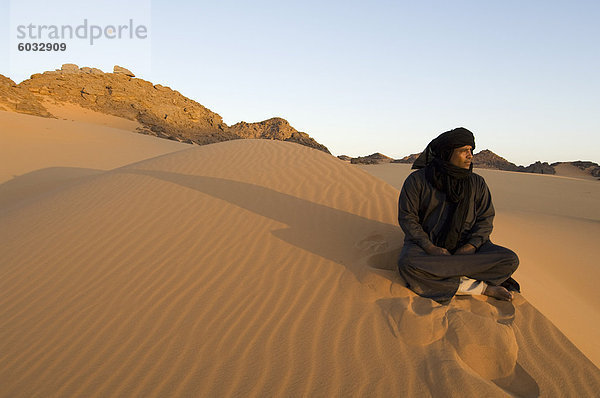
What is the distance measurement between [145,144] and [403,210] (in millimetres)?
19568

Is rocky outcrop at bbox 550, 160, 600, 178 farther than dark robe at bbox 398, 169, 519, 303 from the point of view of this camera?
Yes

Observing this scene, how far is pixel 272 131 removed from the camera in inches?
1277

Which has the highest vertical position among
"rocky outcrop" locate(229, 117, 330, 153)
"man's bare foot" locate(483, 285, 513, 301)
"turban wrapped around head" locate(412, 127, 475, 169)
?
"rocky outcrop" locate(229, 117, 330, 153)

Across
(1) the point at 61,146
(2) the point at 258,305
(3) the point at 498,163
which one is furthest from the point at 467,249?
(3) the point at 498,163

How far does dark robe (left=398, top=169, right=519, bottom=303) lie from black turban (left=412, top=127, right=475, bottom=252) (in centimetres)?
5

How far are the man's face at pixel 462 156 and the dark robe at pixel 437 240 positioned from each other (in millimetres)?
192

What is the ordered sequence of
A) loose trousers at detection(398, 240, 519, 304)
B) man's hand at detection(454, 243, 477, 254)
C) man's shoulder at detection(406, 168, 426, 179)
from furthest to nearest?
man's shoulder at detection(406, 168, 426, 179), man's hand at detection(454, 243, 477, 254), loose trousers at detection(398, 240, 519, 304)

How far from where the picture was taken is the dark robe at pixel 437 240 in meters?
2.98

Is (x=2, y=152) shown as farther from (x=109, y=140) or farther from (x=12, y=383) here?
(x=12, y=383)

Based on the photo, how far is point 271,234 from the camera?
429 centimetres

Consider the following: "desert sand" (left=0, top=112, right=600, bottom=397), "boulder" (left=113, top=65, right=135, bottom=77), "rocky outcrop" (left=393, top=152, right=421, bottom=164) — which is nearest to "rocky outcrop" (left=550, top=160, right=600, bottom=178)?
"rocky outcrop" (left=393, top=152, right=421, bottom=164)

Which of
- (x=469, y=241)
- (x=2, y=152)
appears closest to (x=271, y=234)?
(x=469, y=241)

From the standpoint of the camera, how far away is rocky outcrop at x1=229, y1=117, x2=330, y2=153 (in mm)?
28603

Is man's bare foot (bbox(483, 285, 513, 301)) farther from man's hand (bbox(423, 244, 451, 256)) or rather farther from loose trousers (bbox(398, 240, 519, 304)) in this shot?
man's hand (bbox(423, 244, 451, 256))
